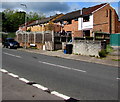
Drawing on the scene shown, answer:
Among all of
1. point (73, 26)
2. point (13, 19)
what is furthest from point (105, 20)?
point (13, 19)

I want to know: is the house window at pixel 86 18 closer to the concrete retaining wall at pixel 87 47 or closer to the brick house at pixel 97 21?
the brick house at pixel 97 21

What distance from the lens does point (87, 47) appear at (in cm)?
1905

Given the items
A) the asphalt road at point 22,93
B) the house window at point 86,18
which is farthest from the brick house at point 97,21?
the asphalt road at point 22,93

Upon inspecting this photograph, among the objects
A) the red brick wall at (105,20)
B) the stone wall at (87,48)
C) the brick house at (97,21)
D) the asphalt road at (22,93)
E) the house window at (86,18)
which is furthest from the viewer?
the house window at (86,18)

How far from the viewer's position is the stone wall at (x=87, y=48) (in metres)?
18.2

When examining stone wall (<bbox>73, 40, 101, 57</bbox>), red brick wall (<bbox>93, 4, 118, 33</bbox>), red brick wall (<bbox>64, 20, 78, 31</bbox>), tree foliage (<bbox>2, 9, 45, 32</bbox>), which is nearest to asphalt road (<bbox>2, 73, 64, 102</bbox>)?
stone wall (<bbox>73, 40, 101, 57</bbox>)

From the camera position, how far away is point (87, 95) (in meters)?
5.94

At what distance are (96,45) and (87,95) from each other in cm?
1289

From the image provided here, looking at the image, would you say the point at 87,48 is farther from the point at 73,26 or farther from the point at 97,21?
the point at 73,26

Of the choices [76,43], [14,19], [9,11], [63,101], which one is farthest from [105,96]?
[9,11]

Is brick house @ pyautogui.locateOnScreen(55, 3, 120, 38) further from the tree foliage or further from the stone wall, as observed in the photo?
the tree foliage

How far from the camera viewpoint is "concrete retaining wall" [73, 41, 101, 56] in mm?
18234

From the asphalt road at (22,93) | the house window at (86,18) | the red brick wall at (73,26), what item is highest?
the house window at (86,18)

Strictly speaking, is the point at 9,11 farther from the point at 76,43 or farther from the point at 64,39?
the point at 76,43
